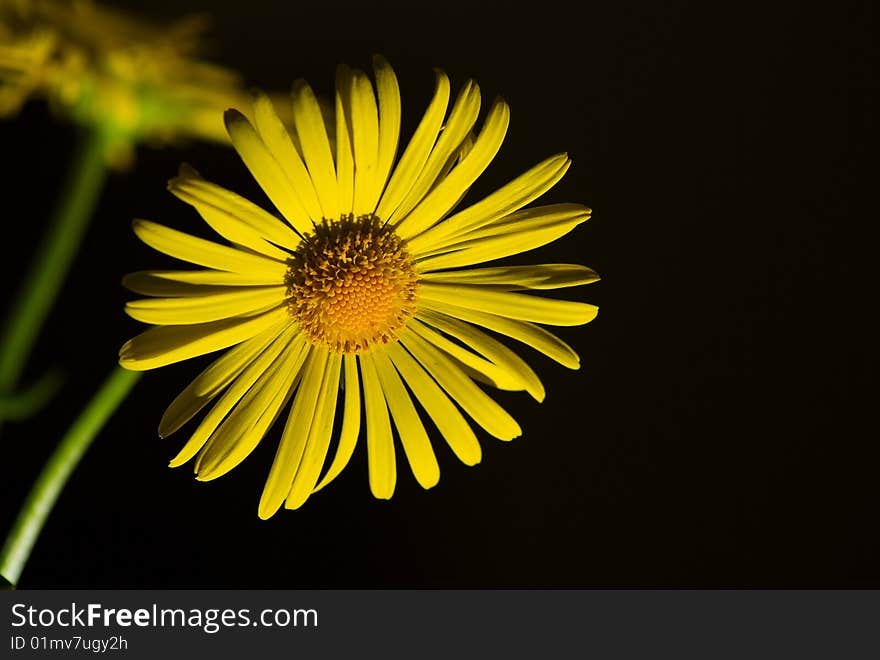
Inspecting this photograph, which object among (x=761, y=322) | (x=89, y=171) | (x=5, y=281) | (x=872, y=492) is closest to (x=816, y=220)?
(x=761, y=322)

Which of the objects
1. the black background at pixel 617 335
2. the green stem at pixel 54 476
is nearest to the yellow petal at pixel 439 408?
the green stem at pixel 54 476

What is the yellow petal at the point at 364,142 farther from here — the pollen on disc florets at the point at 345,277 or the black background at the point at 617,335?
the black background at the point at 617,335

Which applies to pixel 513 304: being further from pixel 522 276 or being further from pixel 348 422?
pixel 348 422

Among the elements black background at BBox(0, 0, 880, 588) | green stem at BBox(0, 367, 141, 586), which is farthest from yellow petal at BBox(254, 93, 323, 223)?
black background at BBox(0, 0, 880, 588)

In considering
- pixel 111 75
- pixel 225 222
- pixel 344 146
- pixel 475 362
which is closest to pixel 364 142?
pixel 344 146

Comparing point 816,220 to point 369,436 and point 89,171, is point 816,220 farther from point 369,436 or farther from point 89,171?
point 89,171

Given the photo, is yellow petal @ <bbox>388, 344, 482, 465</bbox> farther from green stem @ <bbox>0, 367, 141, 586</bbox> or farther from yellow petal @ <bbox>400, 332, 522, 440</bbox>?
green stem @ <bbox>0, 367, 141, 586</bbox>
